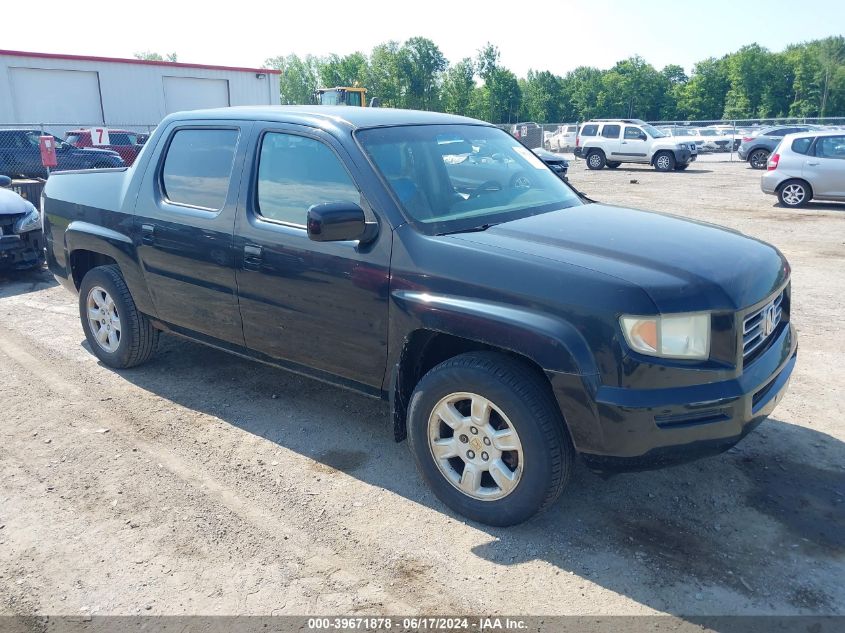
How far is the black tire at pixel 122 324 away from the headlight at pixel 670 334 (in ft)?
12.0

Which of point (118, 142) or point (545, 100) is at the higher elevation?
point (545, 100)

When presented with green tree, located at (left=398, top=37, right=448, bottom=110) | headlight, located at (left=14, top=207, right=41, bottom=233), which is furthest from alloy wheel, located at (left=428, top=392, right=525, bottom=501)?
green tree, located at (left=398, top=37, right=448, bottom=110)

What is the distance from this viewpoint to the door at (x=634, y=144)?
26234 millimetres

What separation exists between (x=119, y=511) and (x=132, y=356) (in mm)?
2002

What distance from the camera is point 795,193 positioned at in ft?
A: 49.3

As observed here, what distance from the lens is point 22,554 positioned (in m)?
3.27

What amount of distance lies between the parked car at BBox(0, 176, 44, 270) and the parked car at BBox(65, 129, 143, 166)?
1373 cm

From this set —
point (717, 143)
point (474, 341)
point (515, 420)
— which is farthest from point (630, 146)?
point (515, 420)

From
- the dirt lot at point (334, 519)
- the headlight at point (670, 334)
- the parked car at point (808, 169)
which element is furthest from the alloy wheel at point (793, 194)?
the headlight at point (670, 334)

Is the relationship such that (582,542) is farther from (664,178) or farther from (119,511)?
(664,178)

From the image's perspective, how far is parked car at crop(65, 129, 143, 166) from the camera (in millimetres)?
21078

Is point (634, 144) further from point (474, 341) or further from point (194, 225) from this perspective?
point (474, 341)

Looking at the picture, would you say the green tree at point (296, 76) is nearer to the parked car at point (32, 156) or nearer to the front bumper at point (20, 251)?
the parked car at point (32, 156)

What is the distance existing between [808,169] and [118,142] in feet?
65.5
